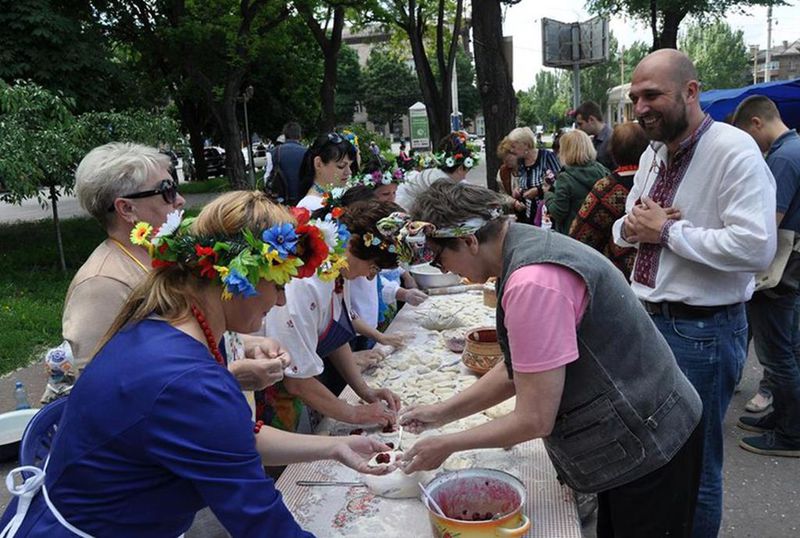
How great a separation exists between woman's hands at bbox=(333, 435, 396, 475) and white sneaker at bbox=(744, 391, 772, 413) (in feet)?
10.5

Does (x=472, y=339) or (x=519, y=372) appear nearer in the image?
(x=519, y=372)

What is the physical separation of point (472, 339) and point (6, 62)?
9.26m

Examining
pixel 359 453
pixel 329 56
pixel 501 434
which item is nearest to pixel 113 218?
pixel 359 453

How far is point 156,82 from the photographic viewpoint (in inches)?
689

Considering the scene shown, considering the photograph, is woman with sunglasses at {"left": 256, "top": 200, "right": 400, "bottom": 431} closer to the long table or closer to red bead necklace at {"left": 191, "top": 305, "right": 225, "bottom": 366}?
the long table

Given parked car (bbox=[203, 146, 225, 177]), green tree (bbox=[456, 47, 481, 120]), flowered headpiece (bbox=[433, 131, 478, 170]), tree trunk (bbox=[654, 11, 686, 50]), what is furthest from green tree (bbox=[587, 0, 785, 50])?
green tree (bbox=[456, 47, 481, 120])

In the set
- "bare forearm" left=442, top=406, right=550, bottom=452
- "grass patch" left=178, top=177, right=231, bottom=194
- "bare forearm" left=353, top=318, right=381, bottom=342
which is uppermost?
"bare forearm" left=442, top=406, right=550, bottom=452

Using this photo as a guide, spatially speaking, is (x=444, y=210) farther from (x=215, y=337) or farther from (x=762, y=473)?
(x=762, y=473)

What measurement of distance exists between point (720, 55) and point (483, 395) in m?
63.6

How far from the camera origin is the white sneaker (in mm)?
3988

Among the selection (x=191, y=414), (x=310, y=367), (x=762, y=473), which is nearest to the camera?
(x=191, y=414)

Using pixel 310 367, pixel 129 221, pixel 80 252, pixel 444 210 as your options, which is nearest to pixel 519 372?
pixel 444 210

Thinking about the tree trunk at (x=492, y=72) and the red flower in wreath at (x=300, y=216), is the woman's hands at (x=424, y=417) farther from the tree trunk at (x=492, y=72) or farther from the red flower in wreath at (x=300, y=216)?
the tree trunk at (x=492, y=72)

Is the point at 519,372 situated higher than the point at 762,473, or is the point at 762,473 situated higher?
the point at 519,372
